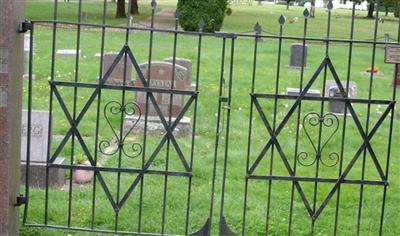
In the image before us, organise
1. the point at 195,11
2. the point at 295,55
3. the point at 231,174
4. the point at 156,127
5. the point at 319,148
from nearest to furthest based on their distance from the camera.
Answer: the point at 319,148
the point at 231,174
the point at 156,127
the point at 295,55
the point at 195,11

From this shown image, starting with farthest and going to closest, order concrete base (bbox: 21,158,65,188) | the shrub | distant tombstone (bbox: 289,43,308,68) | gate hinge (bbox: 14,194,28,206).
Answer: the shrub, distant tombstone (bbox: 289,43,308,68), concrete base (bbox: 21,158,65,188), gate hinge (bbox: 14,194,28,206)

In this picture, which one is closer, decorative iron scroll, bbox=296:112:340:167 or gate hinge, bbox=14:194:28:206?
gate hinge, bbox=14:194:28:206

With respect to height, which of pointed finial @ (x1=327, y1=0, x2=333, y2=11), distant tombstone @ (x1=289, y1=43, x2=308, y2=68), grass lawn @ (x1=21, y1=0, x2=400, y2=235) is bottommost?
grass lawn @ (x1=21, y1=0, x2=400, y2=235)

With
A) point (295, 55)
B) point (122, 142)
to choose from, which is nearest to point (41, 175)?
point (122, 142)

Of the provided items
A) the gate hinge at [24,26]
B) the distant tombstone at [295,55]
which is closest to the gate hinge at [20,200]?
the gate hinge at [24,26]

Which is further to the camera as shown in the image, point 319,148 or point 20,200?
point 319,148

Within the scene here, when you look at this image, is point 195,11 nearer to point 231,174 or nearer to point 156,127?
point 156,127

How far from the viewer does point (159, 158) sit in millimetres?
8711

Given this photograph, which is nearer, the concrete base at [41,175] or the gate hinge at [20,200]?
the gate hinge at [20,200]

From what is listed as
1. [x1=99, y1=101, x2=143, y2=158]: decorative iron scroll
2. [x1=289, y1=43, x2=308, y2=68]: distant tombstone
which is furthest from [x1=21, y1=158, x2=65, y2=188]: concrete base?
[x1=289, y1=43, x2=308, y2=68]: distant tombstone

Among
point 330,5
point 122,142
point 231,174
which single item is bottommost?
point 231,174

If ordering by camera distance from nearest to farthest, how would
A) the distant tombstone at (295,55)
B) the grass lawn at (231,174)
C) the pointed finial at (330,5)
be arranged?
the pointed finial at (330,5) → the grass lawn at (231,174) → the distant tombstone at (295,55)

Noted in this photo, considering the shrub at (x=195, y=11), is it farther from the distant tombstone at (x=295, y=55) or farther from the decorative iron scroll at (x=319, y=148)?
the decorative iron scroll at (x=319, y=148)

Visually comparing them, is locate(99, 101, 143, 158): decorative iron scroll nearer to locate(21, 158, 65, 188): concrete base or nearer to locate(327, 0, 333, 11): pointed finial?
locate(21, 158, 65, 188): concrete base
